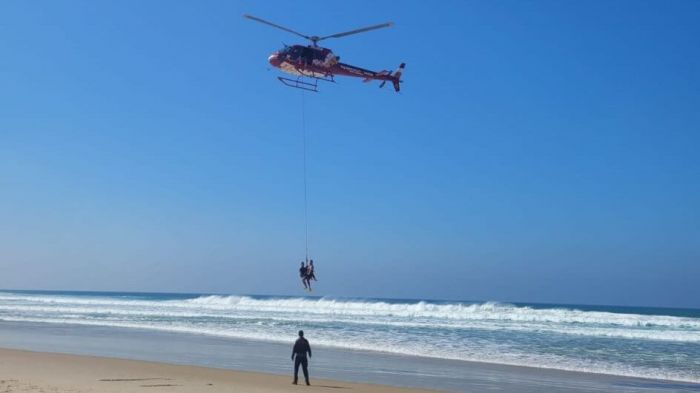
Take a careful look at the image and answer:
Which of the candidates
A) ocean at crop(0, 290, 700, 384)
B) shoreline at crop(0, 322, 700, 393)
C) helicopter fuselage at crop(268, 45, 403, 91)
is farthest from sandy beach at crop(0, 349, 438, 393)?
helicopter fuselage at crop(268, 45, 403, 91)

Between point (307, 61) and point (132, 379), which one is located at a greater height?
point (307, 61)

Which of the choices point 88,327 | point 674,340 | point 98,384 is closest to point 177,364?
point 98,384

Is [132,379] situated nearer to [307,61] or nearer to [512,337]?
[307,61]

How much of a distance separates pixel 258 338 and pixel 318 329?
4.29 m

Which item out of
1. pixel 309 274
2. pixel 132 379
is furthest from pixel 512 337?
pixel 132 379

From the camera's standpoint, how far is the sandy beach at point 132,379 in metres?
13.5

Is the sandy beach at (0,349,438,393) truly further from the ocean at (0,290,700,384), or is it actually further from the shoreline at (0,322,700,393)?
the ocean at (0,290,700,384)

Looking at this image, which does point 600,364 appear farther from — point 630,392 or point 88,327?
point 88,327

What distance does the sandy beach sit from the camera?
531 inches

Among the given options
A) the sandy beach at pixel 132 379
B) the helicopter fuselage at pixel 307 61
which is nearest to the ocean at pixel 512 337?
the sandy beach at pixel 132 379

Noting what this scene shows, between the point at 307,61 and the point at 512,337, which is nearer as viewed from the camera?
the point at 307,61

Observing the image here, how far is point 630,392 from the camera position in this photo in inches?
577

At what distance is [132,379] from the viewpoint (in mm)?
14891

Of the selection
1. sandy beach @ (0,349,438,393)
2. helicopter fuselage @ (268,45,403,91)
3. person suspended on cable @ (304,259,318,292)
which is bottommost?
sandy beach @ (0,349,438,393)
